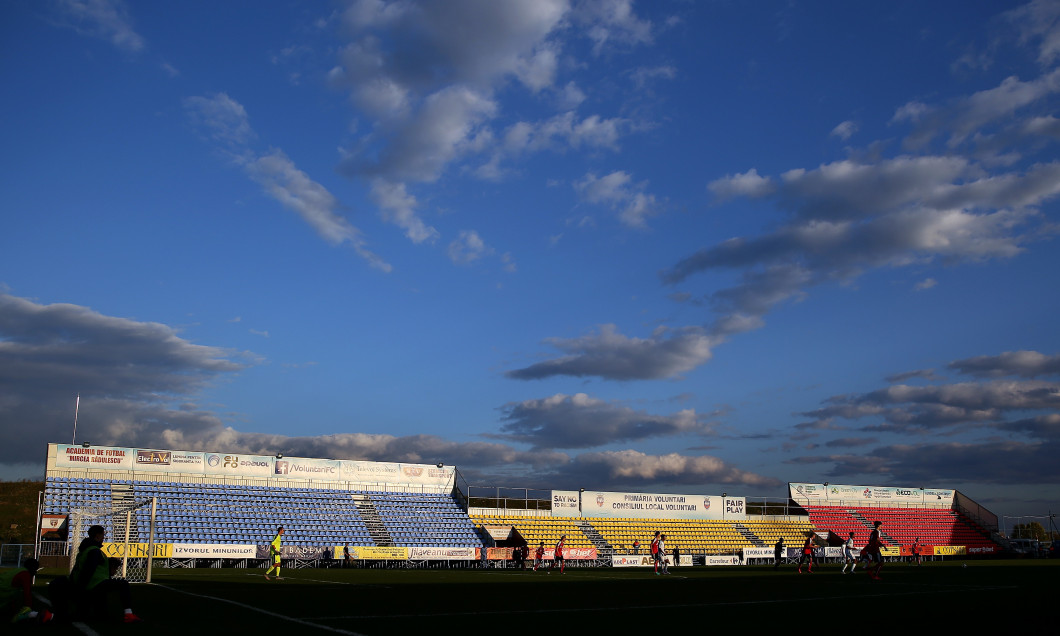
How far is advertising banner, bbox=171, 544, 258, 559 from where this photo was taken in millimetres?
37344

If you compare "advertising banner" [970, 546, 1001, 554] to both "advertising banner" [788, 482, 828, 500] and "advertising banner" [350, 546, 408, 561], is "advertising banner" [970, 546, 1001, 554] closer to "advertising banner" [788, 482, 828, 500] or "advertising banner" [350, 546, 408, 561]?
"advertising banner" [788, 482, 828, 500]

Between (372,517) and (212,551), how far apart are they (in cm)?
1359

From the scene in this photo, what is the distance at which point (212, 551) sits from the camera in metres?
38.0

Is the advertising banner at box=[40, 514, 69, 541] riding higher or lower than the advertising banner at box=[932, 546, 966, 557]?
higher

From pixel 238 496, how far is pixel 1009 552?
2630 inches

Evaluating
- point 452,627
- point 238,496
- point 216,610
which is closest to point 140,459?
point 238,496

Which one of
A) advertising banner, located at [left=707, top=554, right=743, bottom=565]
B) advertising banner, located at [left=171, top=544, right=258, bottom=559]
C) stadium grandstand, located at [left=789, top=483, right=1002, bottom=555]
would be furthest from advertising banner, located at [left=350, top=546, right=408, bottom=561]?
stadium grandstand, located at [left=789, top=483, right=1002, bottom=555]

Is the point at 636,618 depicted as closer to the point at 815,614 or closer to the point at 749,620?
the point at 749,620

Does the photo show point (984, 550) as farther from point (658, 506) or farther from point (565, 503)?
point (565, 503)

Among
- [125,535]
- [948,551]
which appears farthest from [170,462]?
[948,551]

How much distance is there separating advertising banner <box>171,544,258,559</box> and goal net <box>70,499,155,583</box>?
1.60 meters

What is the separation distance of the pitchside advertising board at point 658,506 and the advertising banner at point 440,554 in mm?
13390

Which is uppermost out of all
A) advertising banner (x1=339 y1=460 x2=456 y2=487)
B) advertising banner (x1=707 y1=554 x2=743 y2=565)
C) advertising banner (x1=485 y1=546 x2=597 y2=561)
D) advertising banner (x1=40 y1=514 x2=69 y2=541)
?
advertising banner (x1=339 y1=460 x2=456 y2=487)

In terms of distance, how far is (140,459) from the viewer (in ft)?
157
